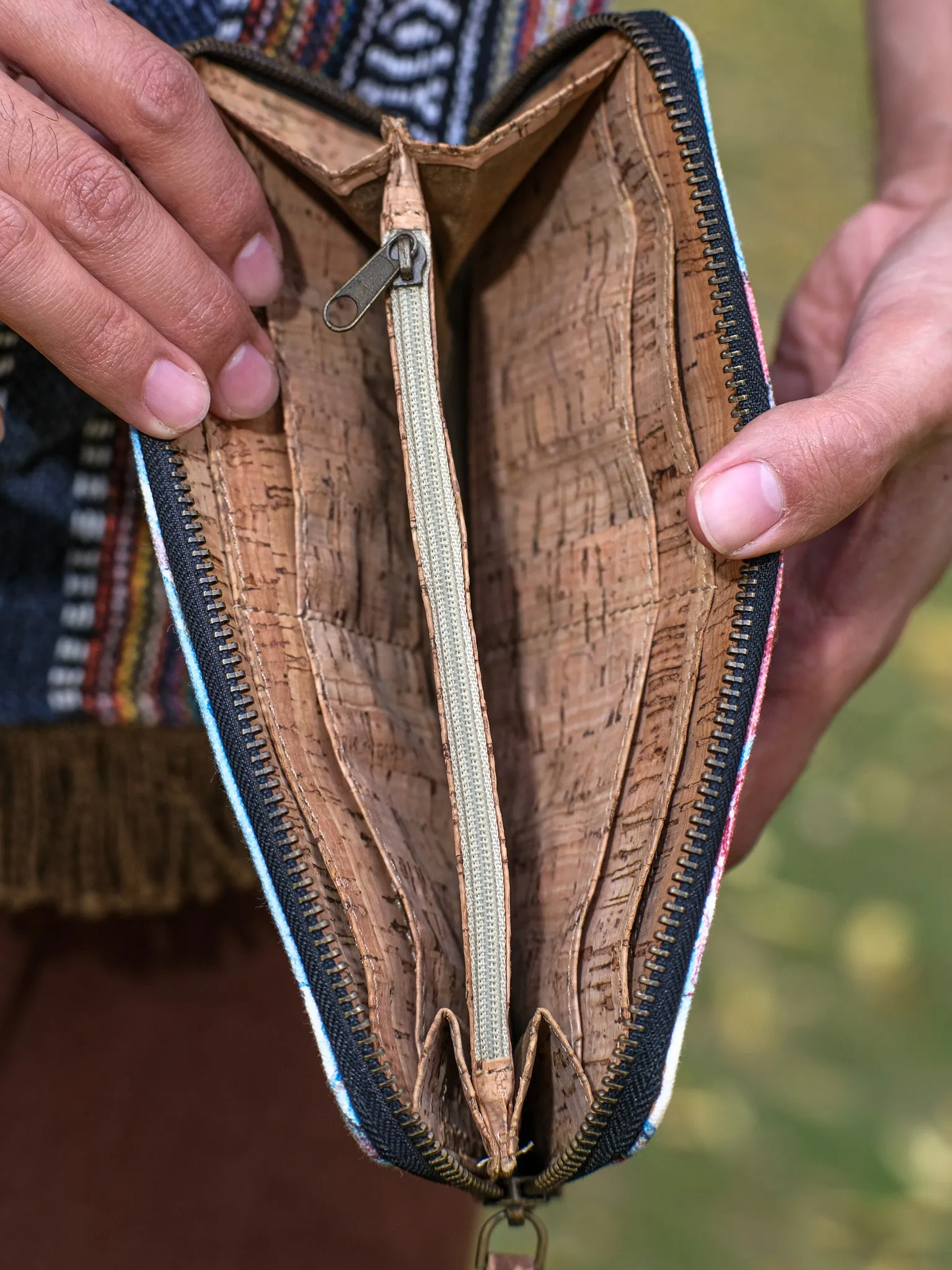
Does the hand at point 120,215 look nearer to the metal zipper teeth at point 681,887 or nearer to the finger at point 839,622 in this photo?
the metal zipper teeth at point 681,887

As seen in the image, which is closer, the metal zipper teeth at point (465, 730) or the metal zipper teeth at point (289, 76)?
the metal zipper teeth at point (465, 730)

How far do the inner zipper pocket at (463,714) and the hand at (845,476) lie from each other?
19cm

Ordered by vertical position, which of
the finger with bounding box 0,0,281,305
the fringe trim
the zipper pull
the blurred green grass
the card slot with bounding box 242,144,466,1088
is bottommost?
the blurred green grass

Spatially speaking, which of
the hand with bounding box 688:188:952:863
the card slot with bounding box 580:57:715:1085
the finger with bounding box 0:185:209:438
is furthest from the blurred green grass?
the finger with bounding box 0:185:209:438

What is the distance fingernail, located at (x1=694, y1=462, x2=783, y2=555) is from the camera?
2.84 feet

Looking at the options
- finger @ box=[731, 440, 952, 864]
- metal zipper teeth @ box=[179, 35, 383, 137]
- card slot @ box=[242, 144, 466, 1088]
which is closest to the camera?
card slot @ box=[242, 144, 466, 1088]

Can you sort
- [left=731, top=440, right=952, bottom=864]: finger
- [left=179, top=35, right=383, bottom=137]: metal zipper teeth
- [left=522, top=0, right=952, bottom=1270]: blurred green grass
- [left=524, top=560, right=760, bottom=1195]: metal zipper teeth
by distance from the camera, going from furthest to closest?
[left=522, top=0, right=952, bottom=1270]: blurred green grass < [left=731, top=440, right=952, bottom=864]: finger < [left=179, top=35, right=383, bottom=137]: metal zipper teeth < [left=524, top=560, right=760, bottom=1195]: metal zipper teeth

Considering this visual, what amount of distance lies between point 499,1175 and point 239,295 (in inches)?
28.0

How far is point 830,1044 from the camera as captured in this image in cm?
274

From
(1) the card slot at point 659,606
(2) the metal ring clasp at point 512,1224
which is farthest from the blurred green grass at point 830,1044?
(2) the metal ring clasp at point 512,1224

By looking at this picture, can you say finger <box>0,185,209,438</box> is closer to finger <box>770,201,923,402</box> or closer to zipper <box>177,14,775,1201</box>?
zipper <box>177,14,775,1201</box>

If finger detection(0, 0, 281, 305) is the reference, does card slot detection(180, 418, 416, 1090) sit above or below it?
below

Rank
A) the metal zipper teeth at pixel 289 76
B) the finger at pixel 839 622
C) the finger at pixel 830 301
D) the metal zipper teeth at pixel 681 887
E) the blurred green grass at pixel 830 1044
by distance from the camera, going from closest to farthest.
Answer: the metal zipper teeth at pixel 681 887 → the metal zipper teeth at pixel 289 76 → the finger at pixel 839 622 → the finger at pixel 830 301 → the blurred green grass at pixel 830 1044

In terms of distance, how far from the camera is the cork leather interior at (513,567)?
0.87 m
